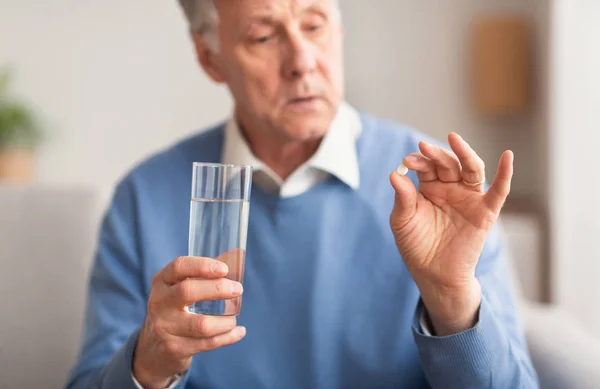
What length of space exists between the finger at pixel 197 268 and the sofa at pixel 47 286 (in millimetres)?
778

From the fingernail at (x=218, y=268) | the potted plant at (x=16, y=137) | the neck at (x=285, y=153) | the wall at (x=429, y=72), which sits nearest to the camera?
the fingernail at (x=218, y=268)

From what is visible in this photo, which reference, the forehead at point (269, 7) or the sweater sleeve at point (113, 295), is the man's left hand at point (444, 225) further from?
the sweater sleeve at point (113, 295)

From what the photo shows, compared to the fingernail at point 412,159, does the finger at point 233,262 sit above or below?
below

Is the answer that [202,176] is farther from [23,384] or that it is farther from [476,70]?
[476,70]

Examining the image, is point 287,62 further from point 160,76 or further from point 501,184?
point 160,76

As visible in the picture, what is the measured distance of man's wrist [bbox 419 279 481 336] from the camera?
1.14m

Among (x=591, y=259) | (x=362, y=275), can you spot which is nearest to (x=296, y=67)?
(x=362, y=275)

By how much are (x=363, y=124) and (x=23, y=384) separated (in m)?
0.91

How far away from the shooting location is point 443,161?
1062 millimetres

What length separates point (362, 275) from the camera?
1.46 m

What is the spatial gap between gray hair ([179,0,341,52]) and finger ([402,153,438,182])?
1.80ft

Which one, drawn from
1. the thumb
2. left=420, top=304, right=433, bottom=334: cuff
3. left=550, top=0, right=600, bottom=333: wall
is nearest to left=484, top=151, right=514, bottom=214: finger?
the thumb

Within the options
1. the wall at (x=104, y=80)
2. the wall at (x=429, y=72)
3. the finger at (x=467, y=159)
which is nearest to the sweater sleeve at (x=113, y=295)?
the finger at (x=467, y=159)

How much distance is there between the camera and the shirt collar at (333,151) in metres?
1.50
